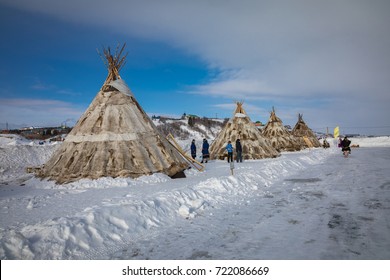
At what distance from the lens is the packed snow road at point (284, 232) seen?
369 cm

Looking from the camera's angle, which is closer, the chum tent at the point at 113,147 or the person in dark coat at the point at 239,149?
the chum tent at the point at 113,147

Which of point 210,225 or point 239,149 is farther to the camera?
point 239,149

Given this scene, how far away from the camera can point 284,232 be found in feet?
14.7

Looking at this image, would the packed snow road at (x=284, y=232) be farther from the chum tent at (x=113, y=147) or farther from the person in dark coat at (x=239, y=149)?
the person in dark coat at (x=239, y=149)

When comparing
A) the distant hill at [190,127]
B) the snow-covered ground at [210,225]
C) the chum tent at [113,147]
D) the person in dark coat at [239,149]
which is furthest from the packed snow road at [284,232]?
the distant hill at [190,127]

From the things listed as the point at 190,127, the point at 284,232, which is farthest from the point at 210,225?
the point at 190,127

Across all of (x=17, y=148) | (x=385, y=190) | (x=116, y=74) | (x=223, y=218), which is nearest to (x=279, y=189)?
(x=385, y=190)

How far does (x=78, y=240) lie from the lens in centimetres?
436

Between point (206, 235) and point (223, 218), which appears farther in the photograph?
point (223, 218)

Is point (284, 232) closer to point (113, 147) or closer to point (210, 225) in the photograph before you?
point (210, 225)
